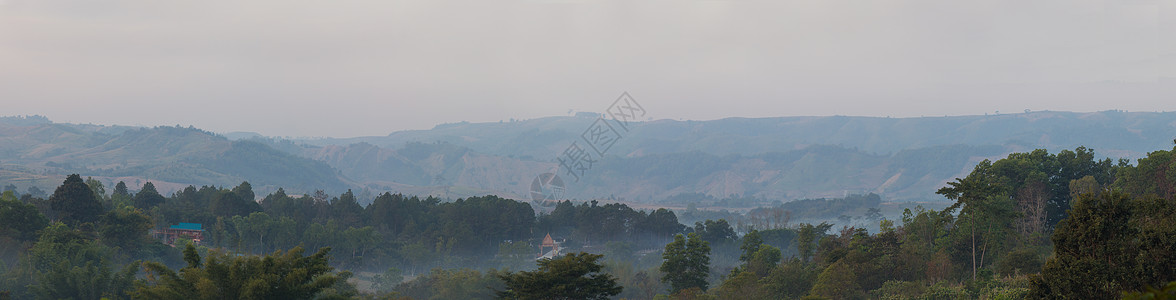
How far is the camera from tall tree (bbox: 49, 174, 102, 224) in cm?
5600

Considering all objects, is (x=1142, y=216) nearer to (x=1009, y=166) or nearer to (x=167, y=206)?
(x=1009, y=166)

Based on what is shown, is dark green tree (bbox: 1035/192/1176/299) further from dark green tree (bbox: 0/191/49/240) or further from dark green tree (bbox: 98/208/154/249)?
dark green tree (bbox: 98/208/154/249)

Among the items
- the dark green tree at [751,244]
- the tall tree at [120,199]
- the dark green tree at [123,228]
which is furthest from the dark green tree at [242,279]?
the tall tree at [120,199]

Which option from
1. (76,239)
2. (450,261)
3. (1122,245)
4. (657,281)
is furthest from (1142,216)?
(450,261)

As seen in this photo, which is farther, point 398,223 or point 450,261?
point 398,223

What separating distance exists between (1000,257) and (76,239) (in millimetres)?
47468

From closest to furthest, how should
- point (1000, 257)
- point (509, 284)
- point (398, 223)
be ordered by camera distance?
point (509, 284) < point (1000, 257) < point (398, 223)

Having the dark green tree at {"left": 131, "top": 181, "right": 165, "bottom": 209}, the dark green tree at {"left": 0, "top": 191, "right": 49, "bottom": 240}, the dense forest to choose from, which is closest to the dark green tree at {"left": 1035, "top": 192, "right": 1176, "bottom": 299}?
the dense forest

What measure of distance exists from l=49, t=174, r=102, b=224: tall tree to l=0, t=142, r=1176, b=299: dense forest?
0.10 metres

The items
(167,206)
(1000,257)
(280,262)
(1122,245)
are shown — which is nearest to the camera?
(1122,245)

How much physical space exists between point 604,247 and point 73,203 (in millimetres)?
50882

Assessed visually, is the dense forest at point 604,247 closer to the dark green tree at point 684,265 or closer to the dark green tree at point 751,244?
the dark green tree at point 684,265

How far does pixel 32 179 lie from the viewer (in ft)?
537

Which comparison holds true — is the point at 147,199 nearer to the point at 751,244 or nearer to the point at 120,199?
the point at 120,199
